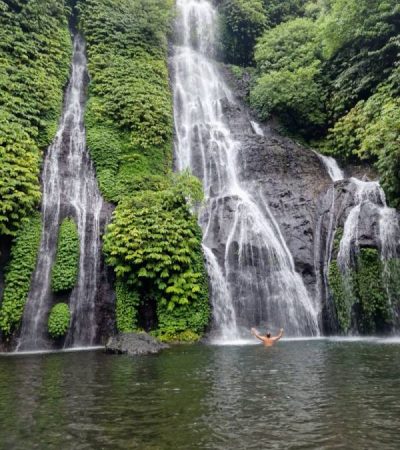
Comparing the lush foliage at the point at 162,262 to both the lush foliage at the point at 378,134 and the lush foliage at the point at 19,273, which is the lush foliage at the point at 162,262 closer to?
the lush foliage at the point at 19,273

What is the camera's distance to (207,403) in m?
6.20

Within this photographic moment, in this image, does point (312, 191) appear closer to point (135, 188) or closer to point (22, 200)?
point (135, 188)

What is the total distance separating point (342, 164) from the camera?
23.7 meters

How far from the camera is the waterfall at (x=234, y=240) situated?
52.9ft

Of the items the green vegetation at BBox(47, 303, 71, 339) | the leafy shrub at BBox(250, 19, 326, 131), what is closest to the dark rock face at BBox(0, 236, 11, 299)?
the green vegetation at BBox(47, 303, 71, 339)

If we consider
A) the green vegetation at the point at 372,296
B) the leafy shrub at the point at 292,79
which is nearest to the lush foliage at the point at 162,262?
the green vegetation at the point at 372,296

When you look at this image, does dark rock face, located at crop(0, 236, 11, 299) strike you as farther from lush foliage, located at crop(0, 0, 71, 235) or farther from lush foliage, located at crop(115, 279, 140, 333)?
lush foliage, located at crop(115, 279, 140, 333)

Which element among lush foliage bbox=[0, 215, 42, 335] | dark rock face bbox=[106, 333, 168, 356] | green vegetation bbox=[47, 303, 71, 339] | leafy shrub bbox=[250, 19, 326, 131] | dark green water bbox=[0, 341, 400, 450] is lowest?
dark green water bbox=[0, 341, 400, 450]

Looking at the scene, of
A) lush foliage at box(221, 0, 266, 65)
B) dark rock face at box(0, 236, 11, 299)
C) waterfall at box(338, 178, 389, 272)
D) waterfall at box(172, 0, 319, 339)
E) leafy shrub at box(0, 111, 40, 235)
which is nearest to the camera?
dark rock face at box(0, 236, 11, 299)

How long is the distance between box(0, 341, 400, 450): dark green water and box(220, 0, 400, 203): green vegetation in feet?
33.4

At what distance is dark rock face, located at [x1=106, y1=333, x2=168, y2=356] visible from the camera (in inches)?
479

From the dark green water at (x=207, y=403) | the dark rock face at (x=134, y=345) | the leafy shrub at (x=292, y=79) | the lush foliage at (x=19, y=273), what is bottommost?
the dark green water at (x=207, y=403)

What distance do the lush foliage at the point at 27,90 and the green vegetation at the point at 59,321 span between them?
3.45 metres

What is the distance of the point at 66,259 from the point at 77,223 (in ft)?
5.77
